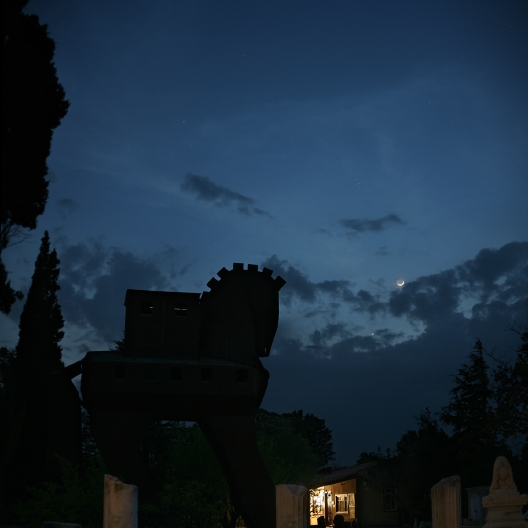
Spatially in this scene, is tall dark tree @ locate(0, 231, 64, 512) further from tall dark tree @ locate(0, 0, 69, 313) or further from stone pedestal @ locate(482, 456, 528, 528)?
stone pedestal @ locate(482, 456, 528, 528)

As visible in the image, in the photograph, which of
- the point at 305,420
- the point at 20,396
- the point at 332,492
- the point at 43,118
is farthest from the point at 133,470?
the point at 305,420

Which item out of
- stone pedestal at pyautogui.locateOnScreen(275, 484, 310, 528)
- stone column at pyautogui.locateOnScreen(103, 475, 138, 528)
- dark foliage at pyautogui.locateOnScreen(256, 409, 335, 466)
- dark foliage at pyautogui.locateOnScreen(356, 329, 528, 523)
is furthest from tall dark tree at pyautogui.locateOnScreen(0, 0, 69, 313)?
dark foliage at pyautogui.locateOnScreen(256, 409, 335, 466)

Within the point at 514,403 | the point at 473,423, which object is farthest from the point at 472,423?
the point at 514,403

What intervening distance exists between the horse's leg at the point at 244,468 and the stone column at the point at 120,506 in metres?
11.6

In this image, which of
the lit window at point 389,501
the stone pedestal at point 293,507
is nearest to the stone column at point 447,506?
the stone pedestal at point 293,507

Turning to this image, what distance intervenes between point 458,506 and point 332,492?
40.0 meters

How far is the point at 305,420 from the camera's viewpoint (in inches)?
3568

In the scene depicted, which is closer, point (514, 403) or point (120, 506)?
point (120, 506)

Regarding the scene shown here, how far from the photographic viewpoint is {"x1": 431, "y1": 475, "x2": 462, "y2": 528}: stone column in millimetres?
14039

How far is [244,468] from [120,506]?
12.0 meters

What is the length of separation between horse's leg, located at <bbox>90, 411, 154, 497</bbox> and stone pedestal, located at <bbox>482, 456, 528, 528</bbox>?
13499 mm

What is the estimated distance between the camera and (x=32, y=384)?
30.2m

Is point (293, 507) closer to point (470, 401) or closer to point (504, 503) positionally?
point (504, 503)

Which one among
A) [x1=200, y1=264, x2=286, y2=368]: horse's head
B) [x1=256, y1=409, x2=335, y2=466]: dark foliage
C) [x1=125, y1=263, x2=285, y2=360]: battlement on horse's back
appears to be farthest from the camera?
[x1=256, y1=409, x2=335, y2=466]: dark foliage
